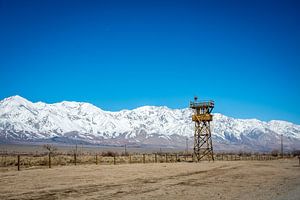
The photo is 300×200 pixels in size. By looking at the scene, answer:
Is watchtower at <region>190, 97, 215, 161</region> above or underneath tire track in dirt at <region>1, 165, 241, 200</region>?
above

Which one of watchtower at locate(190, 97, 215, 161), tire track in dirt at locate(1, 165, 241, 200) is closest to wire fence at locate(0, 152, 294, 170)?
watchtower at locate(190, 97, 215, 161)

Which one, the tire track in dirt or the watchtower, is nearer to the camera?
the tire track in dirt

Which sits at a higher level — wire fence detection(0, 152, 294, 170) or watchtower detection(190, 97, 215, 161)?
watchtower detection(190, 97, 215, 161)

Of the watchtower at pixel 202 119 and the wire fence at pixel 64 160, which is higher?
the watchtower at pixel 202 119

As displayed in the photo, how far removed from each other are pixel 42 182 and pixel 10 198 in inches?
247

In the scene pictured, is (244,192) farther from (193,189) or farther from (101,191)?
(101,191)

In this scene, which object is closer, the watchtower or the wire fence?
the wire fence

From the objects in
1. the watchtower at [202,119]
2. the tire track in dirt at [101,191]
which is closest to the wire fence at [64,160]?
the watchtower at [202,119]

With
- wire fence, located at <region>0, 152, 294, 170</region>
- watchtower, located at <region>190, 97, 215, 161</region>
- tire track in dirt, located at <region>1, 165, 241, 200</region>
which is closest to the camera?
tire track in dirt, located at <region>1, 165, 241, 200</region>

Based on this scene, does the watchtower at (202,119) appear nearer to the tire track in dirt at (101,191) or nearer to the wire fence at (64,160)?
the wire fence at (64,160)

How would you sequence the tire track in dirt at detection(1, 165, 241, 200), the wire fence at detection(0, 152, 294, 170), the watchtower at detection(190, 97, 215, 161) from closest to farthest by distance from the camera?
the tire track in dirt at detection(1, 165, 241, 200) → the wire fence at detection(0, 152, 294, 170) → the watchtower at detection(190, 97, 215, 161)

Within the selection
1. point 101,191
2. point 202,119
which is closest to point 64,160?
point 202,119

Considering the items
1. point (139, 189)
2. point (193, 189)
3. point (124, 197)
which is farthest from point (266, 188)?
point (124, 197)

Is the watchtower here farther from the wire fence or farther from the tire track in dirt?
the tire track in dirt
